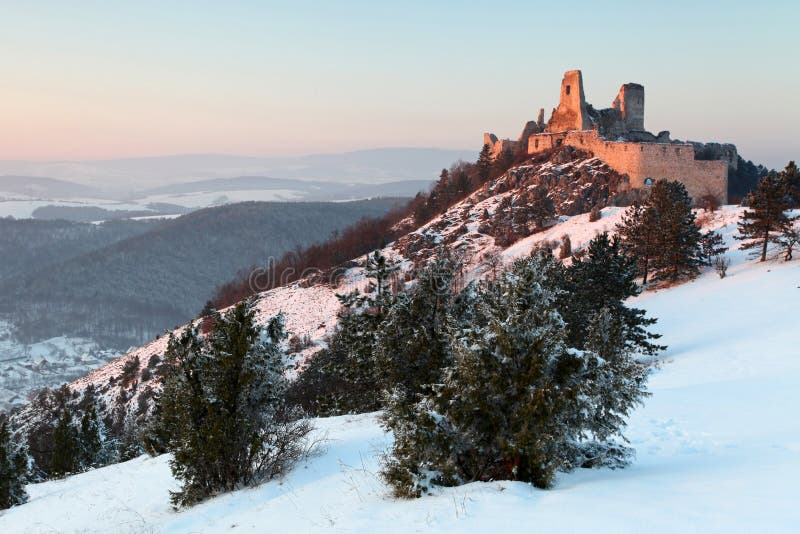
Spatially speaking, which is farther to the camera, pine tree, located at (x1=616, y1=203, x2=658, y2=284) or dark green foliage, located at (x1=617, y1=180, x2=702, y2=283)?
pine tree, located at (x1=616, y1=203, x2=658, y2=284)

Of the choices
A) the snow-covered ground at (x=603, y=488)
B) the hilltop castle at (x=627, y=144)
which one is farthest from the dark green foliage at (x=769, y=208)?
the hilltop castle at (x=627, y=144)

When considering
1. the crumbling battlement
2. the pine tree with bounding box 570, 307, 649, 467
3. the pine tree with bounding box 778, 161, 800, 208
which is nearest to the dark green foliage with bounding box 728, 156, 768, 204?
the crumbling battlement

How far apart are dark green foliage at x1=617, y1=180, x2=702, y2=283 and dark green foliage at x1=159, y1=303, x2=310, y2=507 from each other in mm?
32965

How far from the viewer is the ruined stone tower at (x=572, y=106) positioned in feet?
238

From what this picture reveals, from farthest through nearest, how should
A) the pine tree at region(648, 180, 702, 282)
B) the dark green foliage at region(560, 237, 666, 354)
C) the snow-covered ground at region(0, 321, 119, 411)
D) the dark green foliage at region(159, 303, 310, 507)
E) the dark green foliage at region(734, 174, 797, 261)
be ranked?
the snow-covered ground at region(0, 321, 119, 411) < the pine tree at region(648, 180, 702, 282) < the dark green foliage at region(734, 174, 797, 261) < the dark green foliage at region(560, 237, 666, 354) < the dark green foliage at region(159, 303, 310, 507)

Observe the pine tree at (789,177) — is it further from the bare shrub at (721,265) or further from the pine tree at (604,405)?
the pine tree at (604,405)

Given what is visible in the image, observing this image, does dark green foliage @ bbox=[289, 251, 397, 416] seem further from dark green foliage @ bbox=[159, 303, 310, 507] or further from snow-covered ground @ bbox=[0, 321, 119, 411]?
snow-covered ground @ bbox=[0, 321, 119, 411]

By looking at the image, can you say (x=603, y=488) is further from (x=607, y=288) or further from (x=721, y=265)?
(x=721, y=265)

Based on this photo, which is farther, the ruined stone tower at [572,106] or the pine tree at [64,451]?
the ruined stone tower at [572,106]

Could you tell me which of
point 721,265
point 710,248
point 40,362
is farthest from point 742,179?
point 40,362

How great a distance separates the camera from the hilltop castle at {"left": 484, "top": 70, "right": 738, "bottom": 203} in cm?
5772

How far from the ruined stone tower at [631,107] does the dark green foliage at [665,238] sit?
108 feet

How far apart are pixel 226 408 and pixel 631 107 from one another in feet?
236

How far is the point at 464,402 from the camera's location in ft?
33.0
